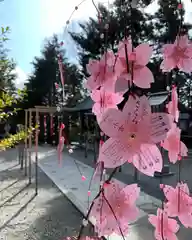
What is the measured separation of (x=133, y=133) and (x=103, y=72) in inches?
4.7

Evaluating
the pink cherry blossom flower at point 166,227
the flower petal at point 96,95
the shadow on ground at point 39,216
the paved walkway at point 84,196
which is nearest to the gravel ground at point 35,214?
the shadow on ground at point 39,216

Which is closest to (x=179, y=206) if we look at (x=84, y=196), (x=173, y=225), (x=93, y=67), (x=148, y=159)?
(x=173, y=225)

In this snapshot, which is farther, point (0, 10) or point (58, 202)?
point (58, 202)

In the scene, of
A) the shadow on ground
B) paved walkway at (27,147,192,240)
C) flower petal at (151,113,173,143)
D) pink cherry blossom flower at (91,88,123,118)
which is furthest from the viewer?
the shadow on ground

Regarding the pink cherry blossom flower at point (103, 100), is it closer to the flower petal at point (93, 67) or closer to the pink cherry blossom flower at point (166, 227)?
the flower petal at point (93, 67)

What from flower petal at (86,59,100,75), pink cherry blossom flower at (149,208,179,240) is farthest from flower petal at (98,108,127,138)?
pink cherry blossom flower at (149,208,179,240)

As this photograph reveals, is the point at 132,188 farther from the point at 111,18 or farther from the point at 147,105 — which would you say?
the point at 111,18

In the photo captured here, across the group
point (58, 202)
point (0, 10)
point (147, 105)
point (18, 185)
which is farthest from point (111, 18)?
point (18, 185)

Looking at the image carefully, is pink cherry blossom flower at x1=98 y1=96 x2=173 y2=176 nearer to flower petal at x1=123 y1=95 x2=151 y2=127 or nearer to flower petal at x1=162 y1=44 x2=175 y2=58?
flower petal at x1=123 y1=95 x2=151 y2=127

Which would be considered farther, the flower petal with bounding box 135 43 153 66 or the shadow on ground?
the shadow on ground

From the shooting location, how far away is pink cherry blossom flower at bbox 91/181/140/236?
0.36 m

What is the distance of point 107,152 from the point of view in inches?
12.3

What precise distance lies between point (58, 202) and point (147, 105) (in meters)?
2.84

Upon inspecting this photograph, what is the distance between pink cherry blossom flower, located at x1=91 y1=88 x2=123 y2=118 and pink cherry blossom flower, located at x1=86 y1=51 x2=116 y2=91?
14 millimetres
